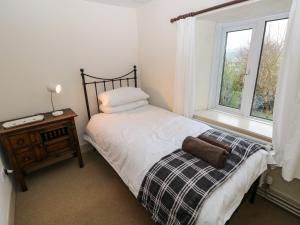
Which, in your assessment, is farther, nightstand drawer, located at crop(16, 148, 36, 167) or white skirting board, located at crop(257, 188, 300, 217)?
nightstand drawer, located at crop(16, 148, 36, 167)

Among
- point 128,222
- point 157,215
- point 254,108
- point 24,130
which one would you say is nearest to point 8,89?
point 24,130

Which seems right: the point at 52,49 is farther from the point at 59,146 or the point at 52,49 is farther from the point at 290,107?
the point at 290,107

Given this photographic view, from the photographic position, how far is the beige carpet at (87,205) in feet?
5.00

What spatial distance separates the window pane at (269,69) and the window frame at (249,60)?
0.04 meters

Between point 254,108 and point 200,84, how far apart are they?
746mm

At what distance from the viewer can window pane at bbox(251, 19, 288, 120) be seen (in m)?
1.74

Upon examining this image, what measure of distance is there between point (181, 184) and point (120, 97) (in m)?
1.61

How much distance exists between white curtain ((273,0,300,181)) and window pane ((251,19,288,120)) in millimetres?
578

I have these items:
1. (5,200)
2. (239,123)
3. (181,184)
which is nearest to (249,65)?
(239,123)

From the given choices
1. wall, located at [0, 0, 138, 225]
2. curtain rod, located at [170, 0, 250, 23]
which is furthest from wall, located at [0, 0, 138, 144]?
curtain rod, located at [170, 0, 250, 23]

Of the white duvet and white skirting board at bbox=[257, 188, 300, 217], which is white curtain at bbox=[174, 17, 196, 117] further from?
white skirting board at bbox=[257, 188, 300, 217]

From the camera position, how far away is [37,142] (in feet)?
6.21

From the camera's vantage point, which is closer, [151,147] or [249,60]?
[151,147]

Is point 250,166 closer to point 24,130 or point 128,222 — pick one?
point 128,222
